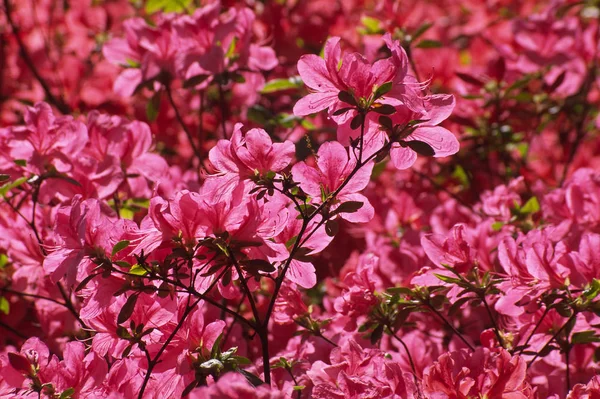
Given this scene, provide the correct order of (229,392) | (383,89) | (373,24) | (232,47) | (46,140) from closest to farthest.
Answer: (229,392), (383,89), (46,140), (232,47), (373,24)

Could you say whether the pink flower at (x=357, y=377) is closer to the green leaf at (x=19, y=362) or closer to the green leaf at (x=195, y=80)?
the green leaf at (x=19, y=362)

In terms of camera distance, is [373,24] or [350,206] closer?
[350,206]

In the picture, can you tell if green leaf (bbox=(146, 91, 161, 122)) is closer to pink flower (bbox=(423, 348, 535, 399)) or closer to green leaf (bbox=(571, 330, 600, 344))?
pink flower (bbox=(423, 348, 535, 399))

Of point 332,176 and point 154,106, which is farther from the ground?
point 332,176

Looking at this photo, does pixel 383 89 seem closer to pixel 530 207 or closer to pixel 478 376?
pixel 478 376

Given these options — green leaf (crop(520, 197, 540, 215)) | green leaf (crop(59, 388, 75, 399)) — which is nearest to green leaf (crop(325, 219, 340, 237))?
green leaf (crop(59, 388, 75, 399))

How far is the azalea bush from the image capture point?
4.20 ft

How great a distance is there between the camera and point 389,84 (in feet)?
4.04

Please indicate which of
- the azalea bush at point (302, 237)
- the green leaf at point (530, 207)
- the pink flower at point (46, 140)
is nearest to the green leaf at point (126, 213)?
the azalea bush at point (302, 237)

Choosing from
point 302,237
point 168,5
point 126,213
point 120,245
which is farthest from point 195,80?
point 120,245

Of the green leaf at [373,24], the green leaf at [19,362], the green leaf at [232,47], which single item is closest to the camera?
the green leaf at [19,362]

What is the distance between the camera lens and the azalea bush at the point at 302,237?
1280mm

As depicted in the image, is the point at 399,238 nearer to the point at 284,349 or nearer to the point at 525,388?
the point at 284,349

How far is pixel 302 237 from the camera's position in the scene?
4.67 feet
